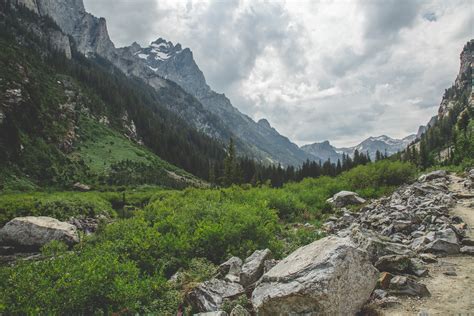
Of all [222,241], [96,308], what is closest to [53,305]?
[96,308]

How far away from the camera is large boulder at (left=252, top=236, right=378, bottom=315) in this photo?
530cm

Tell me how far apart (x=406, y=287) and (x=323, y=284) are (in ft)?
7.90

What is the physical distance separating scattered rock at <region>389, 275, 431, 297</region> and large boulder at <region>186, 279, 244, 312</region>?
3538mm

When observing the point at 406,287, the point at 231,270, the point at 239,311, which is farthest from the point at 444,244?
the point at 239,311

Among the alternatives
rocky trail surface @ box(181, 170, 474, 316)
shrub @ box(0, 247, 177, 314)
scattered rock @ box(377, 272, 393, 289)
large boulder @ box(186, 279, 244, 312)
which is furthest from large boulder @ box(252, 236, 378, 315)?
shrub @ box(0, 247, 177, 314)

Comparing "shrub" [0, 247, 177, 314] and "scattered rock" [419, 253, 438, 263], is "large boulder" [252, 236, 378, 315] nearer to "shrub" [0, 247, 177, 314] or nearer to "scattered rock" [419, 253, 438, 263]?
"scattered rock" [419, 253, 438, 263]

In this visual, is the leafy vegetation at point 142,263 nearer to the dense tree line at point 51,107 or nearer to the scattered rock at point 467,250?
the scattered rock at point 467,250

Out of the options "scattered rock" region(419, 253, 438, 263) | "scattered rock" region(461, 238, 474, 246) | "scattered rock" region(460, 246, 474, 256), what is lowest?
"scattered rock" region(419, 253, 438, 263)

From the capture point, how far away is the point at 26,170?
5641 centimetres

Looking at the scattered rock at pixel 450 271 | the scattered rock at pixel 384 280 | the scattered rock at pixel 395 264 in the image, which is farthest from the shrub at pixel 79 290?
the scattered rock at pixel 450 271

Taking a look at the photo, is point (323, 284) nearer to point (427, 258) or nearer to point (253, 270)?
point (253, 270)

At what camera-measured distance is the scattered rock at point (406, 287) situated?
6.12 meters

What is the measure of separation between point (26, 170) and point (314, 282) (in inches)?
2626

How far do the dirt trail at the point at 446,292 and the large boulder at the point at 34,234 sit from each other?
2241 centimetres
